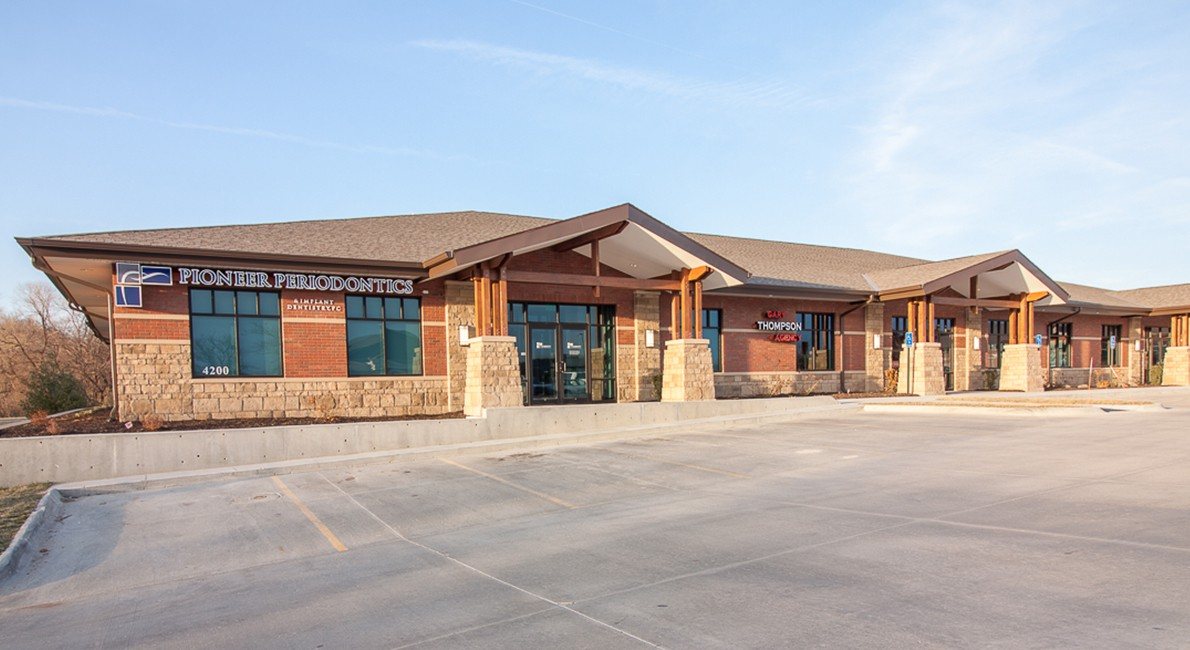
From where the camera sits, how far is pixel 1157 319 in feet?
121

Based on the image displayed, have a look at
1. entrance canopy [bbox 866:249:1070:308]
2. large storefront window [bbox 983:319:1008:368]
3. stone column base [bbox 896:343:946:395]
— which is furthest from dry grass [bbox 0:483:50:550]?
large storefront window [bbox 983:319:1008:368]

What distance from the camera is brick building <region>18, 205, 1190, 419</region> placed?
53.1ft

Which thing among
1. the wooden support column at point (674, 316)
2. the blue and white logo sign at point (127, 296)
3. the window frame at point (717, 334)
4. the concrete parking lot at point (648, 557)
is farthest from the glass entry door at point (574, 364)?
the blue and white logo sign at point (127, 296)

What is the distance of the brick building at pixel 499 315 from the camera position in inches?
637

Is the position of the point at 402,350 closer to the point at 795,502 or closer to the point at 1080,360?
the point at 795,502

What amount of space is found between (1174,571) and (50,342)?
191 feet

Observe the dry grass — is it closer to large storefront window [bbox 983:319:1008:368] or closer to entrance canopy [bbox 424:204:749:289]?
entrance canopy [bbox 424:204:749:289]

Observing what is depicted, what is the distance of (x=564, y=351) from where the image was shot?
2106 centimetres

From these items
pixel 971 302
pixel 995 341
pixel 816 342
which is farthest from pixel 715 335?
pixel 995 341

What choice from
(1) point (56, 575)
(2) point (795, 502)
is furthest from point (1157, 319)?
(1) point (56, 575)

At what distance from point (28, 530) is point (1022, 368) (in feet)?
101

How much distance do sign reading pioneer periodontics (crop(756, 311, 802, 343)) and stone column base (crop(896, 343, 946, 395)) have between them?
4.33 metres

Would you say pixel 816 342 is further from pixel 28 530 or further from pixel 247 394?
pixel 28 530

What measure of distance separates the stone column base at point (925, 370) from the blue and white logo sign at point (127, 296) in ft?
79.5
